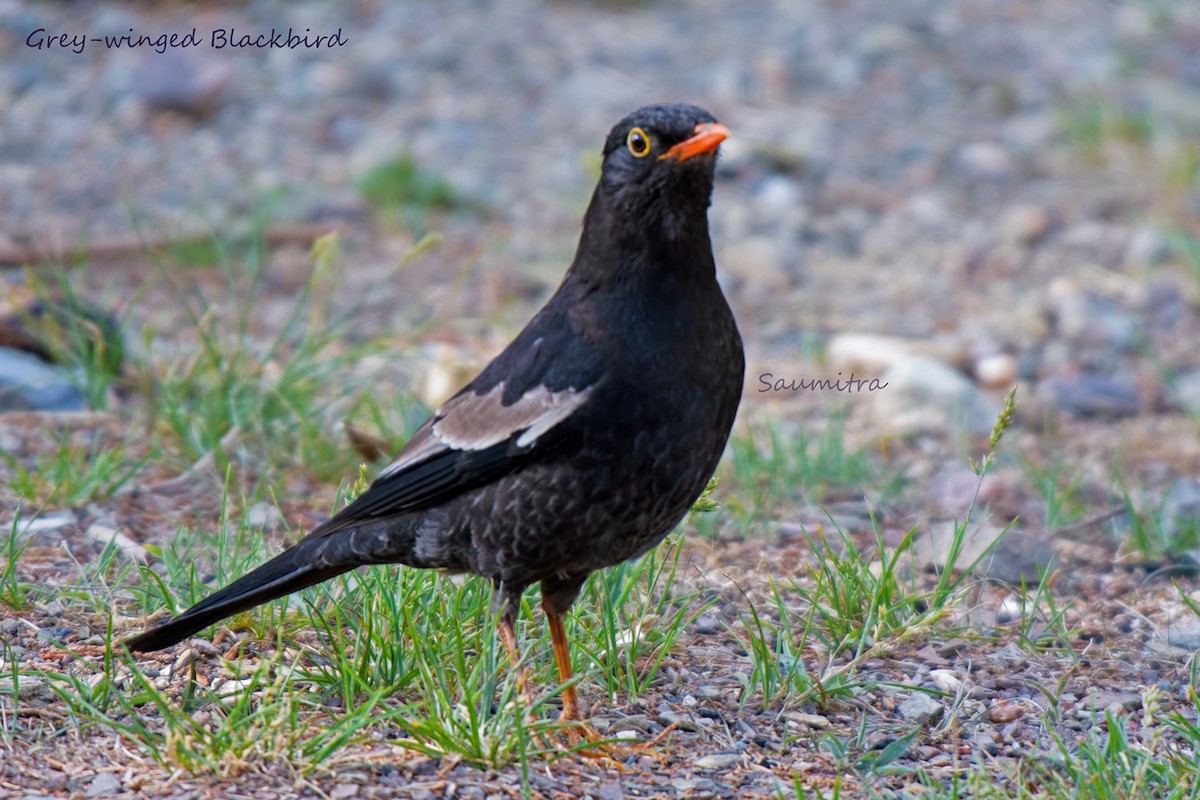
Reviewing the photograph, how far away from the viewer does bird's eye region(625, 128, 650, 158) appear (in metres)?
3.62

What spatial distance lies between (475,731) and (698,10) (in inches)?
359

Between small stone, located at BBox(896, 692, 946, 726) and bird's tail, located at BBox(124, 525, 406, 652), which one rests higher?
bird's tail, located at BBox(124, 525, 406, 652)

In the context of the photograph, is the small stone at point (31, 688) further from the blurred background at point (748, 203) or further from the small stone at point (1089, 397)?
the small stone at point (1089, 397)

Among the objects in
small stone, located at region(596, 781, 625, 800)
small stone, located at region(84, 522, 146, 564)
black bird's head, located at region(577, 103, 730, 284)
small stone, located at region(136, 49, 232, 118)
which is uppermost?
small stone, located at region(136, 49, 232, 118)

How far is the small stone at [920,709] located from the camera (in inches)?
145

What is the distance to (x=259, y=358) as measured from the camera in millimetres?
6020

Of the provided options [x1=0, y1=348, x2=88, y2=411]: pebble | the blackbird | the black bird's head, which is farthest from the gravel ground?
the black bird's head

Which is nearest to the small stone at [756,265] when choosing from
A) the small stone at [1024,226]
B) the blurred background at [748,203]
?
the blurred background at [748,203]

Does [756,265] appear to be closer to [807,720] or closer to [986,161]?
[986,161]

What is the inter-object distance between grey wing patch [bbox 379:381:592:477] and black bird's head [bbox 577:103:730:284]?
0.41 metres

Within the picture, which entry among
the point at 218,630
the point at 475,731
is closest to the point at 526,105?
the point at 218,630

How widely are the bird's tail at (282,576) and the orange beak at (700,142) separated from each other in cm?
115

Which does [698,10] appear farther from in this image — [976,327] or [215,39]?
[976,327]

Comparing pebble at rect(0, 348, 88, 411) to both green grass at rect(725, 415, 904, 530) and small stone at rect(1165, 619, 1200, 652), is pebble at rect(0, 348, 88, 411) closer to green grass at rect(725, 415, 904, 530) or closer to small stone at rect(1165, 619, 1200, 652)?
green grass at rect(725, 415, 904, 530)
